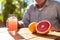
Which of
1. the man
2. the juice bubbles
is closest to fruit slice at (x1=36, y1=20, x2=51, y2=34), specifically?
the juice bubbles

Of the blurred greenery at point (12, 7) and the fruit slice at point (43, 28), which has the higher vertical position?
the blurred greenery at point (12, 7)

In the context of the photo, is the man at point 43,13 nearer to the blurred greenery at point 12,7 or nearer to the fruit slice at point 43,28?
the fruit slice at point 43,28

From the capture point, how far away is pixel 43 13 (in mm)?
2336

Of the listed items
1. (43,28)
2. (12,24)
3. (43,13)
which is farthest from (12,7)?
(43,28)

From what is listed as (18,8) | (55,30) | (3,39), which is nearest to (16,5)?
(18,8)

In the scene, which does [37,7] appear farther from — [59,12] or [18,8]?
[18,8]

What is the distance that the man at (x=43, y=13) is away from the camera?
7.54 ft

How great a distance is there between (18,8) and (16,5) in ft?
0.26

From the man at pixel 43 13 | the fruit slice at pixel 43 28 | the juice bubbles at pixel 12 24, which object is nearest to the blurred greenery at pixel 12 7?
the man at pixel 43 13

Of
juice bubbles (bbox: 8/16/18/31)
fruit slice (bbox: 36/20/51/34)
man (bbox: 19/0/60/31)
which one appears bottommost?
fruit slice (bbox: 36/20/51/34)

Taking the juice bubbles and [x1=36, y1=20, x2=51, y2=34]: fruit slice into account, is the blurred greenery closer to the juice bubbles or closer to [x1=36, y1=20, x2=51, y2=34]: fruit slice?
the juice bubbles

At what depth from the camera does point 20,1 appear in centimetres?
372

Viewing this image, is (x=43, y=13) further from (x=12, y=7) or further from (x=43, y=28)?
(x=12, y=7)

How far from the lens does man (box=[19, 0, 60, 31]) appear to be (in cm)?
230
